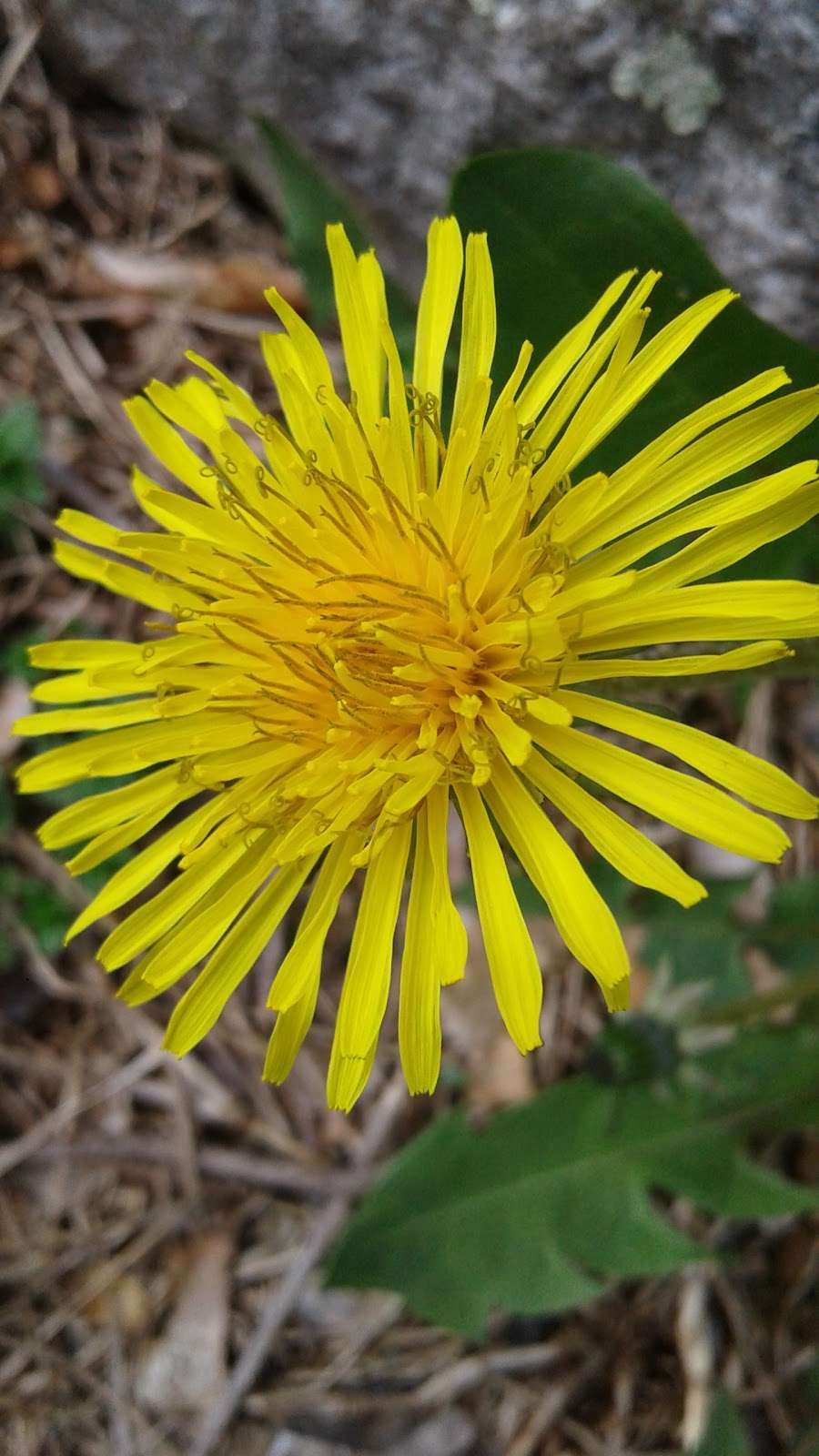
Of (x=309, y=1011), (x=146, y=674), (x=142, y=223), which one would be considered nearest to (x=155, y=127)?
(x=142, y=223)

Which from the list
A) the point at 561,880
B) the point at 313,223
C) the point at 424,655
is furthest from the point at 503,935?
the point at 313,223

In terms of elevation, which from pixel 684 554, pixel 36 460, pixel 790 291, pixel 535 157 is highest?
pixel 36 460

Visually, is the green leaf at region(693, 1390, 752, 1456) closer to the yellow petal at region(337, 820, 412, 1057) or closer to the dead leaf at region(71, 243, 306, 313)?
the yellow petal at region(337, 820, 412, 1057)

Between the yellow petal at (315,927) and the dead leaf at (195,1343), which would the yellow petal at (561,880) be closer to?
the yellow petal at (315,927)

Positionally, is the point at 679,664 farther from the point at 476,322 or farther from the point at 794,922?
the point at 794,922

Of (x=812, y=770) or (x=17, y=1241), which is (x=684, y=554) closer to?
(x=812, y=770)

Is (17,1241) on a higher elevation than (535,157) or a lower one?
lower

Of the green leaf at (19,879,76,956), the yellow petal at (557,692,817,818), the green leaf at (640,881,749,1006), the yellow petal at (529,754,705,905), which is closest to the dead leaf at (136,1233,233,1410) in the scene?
A: the green leaf at (19,879,76,956)
